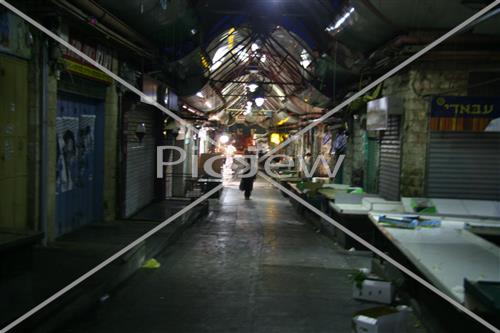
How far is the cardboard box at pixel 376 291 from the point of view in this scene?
20.2ft

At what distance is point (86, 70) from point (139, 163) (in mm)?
Answer: 4738

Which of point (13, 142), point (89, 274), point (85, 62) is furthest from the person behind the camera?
point (85, 62)

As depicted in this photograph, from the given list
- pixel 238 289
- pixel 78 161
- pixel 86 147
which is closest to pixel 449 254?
pixel 238 289

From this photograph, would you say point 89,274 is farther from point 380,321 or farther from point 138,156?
point 138,156

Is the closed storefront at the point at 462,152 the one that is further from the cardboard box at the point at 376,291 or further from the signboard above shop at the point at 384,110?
the cardboard box at the point at 376,291

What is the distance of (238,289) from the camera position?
22.8ft

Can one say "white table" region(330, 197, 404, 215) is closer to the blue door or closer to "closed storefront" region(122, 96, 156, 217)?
"closed storefront" region(122, 96, 156, 217)

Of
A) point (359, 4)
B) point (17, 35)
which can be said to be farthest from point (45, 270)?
point (359, 4)

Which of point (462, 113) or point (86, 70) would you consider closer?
point (86, 70)

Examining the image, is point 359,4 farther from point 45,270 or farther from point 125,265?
point 45,270

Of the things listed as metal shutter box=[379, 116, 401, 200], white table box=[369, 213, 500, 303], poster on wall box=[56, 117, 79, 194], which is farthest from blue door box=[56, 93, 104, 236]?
metal shutter box=[379, 116, 401, 200]

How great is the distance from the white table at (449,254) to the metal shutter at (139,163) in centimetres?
737

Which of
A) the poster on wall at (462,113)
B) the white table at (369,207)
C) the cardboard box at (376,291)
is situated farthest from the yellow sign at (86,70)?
the poster on wall at (462,113)

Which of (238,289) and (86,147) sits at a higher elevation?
(86,147)
